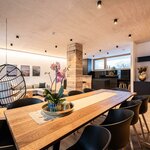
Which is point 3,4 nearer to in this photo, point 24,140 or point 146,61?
point 24,140

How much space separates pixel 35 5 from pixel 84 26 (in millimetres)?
1618

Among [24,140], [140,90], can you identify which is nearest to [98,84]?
[140,90]

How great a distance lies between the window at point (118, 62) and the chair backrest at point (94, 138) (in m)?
8.49

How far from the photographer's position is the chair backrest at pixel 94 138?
95 cm

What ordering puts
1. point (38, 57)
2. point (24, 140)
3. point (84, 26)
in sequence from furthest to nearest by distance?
point (38, 57) < point (84, 26) < point (24, 140)

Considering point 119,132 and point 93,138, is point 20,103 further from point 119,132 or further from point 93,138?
point 119,132

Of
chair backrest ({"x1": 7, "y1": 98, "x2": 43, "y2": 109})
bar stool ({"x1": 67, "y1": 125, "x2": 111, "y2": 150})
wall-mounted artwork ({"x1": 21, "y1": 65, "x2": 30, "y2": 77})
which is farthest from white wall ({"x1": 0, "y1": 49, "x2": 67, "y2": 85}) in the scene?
bar stool ({"x1": 67, "y1": 125, "x2": 111, "y2": 150})

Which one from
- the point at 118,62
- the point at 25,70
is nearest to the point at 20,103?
the point at 25,70

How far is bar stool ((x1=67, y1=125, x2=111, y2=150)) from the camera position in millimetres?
954

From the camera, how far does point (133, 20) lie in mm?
3273

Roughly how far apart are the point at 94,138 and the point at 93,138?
0.04 feet

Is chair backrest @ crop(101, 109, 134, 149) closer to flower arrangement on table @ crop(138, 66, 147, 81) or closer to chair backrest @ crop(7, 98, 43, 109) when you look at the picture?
chair backrest @ crop(7, 98, 43, 109)

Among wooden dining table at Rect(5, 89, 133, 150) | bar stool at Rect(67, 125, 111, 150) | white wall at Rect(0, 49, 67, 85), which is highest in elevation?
white wall at Rect(0, 49, 67, 85)

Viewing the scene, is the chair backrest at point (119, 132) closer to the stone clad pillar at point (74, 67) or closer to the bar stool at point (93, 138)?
the bar stool at point (93, 138)
